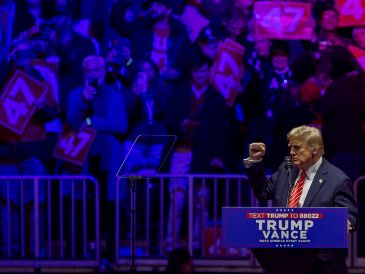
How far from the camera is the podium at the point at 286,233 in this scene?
15.4ft

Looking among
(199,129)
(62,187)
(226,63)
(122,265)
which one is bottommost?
(122,265)

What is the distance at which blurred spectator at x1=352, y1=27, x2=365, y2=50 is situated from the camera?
8672 millimetres

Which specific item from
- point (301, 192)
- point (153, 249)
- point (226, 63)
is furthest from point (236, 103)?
point (301, 192)

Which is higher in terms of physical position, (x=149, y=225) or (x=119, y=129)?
(x=119, y=129)

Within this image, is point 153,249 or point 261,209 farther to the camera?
point 153,249

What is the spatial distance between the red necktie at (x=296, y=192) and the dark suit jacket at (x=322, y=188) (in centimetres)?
4

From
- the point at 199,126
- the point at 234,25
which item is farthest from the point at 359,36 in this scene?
the point at 199,126

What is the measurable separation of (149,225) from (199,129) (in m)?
0.99

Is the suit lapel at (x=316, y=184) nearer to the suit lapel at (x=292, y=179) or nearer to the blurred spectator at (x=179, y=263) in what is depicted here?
the suit lapel at (x=292, y=179)

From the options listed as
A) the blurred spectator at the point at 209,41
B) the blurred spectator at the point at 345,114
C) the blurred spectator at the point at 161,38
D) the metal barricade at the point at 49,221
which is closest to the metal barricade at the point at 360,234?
the blurred spectator at the point at 345,114

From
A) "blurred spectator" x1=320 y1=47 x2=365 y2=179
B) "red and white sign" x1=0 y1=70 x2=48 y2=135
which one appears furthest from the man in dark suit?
"red and white sign" x1=0 y1=70 x2=48 y2=135

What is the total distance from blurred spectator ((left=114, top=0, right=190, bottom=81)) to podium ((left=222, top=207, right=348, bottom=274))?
4.15 meters

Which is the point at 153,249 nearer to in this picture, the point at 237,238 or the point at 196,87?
the point at 196,87

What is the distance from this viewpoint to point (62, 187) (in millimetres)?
8797
